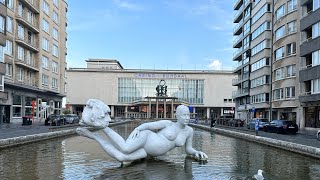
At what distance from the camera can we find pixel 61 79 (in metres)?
76.6

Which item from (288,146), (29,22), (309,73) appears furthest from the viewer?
(29,22)

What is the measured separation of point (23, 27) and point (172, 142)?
169 feet

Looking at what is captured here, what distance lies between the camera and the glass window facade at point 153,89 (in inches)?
5153

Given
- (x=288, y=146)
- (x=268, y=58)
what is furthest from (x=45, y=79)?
(x=288, y=146)

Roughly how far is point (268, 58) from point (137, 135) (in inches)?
2258

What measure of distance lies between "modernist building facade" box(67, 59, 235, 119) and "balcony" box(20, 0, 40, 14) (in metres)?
68.3

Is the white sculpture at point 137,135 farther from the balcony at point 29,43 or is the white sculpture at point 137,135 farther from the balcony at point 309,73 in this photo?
the balcony at point 29,43

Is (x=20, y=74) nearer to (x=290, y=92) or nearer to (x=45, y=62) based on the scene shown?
(x=45, y=62)

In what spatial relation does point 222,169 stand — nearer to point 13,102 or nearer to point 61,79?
point 13,102

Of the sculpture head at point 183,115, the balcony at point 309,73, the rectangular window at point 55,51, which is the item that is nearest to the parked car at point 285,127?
the balcony at point 309,73

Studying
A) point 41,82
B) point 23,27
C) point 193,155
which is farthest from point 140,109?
point 193,155

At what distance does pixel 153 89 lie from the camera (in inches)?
5241

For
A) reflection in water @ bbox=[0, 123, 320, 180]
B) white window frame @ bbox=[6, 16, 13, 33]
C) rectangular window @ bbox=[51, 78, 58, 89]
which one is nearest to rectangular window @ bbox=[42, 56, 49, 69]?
rectangular window @ bbox=[51, 78, 58, 89]

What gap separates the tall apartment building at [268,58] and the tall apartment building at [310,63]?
3.41m
